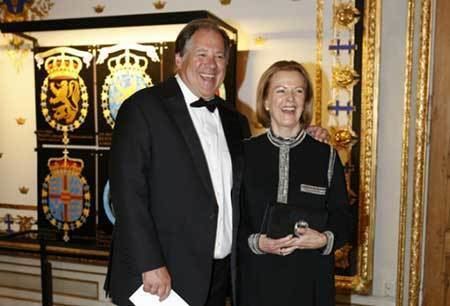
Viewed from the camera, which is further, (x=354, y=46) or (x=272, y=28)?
(x=272, y=28)

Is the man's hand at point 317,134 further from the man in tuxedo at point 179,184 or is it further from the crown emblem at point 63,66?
the crown emblem at point 63,66

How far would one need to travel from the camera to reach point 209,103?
1839 mm

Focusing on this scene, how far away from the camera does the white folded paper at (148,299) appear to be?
1.65 m

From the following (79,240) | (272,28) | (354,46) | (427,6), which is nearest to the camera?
(427,6)

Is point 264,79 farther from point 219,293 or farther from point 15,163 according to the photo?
point 15,163

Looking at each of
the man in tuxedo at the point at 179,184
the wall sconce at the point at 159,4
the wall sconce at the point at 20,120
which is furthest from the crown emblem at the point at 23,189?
the man in tuxedo at the point at 179,184

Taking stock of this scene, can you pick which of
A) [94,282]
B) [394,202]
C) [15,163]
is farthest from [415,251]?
[15,163]

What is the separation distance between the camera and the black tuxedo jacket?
63.1 inches

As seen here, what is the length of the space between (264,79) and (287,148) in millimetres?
261

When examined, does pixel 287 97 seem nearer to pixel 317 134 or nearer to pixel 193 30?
pixel 317 134

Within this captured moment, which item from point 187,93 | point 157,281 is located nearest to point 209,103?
point 187,93

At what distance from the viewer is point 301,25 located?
2998mm

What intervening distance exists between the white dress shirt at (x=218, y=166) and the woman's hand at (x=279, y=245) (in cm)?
20

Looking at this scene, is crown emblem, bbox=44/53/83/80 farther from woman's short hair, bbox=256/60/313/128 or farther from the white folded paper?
the white folded paper
